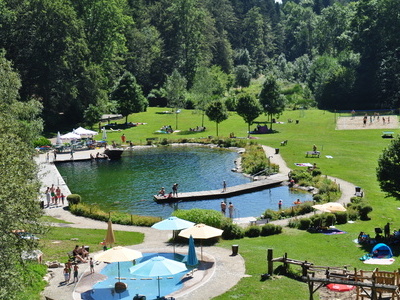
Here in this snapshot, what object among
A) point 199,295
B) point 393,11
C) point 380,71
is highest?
point 393,11

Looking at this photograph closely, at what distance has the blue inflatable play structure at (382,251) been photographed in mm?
30750

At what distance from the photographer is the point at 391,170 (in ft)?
123

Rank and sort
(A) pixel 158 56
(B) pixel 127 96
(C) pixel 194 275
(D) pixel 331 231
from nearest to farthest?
(C) pixel 194 275 → (D) pixel 331 231 → (B) pixel 127 96 → (A) pixel 158 56

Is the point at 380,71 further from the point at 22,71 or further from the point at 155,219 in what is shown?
the point at 155,219

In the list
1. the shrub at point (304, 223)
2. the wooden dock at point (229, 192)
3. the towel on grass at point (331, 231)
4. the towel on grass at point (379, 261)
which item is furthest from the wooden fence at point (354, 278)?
the wooden dock at point (229, 192)

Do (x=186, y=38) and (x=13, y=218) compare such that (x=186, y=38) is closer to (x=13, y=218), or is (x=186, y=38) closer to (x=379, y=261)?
(x=379, y=261)

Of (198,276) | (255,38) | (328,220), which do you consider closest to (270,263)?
(198,276)

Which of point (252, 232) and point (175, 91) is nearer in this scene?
point (252, 232)

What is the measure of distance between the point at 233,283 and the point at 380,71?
103490 millimetres

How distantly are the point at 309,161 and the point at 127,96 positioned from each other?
137 feet

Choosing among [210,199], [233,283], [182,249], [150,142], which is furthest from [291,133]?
[233,283]

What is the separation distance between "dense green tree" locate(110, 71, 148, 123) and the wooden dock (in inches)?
1731

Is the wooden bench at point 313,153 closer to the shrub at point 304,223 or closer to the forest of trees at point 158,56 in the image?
the shrub at point 304,223

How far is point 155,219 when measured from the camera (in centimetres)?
4306
